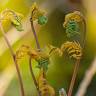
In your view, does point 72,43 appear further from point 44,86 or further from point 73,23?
point 44,86

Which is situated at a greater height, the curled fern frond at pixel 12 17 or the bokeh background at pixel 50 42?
the curled fern frond at pixel 12 17

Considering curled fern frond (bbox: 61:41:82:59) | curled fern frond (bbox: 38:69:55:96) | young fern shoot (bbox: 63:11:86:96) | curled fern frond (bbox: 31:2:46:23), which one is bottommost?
curled fern frond (bbox: 38:69:55:96)

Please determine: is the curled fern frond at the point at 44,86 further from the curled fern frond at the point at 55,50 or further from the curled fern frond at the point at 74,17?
the curled fern frond at the point at 74,17

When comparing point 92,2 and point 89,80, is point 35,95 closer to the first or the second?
point 89,80

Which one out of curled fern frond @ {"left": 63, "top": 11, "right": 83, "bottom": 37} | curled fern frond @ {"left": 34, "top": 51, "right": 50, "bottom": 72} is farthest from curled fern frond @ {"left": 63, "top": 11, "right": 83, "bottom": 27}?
curled fern frond @ {"left": 34, "top": 51, "right": 50, "bottom": 72}

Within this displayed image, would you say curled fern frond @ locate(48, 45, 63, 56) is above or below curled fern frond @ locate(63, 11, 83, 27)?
below

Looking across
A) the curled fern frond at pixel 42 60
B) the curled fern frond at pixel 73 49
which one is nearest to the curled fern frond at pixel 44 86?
the curled fern frond at pixel 42 60

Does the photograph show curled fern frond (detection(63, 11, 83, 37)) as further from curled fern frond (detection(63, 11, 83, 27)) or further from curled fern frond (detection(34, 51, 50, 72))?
curled fern frond (detection(34, 51, 50, 72))
